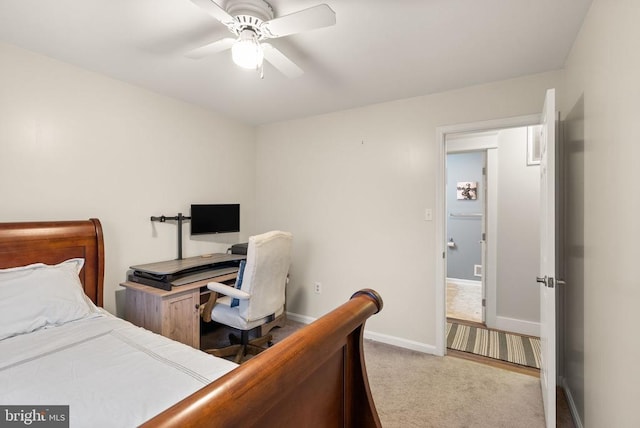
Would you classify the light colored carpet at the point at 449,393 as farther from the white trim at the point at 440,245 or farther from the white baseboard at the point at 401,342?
the white trim at the point at 440,245

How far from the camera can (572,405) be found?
199cm

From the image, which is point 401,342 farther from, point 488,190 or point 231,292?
point 488,190

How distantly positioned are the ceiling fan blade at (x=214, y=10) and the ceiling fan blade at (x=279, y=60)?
242mm

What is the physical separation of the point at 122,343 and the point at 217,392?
133cm

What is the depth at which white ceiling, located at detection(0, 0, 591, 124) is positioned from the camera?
1624 millimetres

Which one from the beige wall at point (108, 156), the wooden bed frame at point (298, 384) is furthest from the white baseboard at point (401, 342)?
the beige wall at point (108, 156)

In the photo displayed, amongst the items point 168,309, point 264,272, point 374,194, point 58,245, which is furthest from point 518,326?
point 58,245

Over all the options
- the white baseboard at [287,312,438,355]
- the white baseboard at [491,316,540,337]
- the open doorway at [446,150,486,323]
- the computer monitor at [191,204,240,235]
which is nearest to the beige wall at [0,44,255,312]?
the computer monitor at [191,204,240,235]

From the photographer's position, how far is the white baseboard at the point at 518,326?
10.4ft

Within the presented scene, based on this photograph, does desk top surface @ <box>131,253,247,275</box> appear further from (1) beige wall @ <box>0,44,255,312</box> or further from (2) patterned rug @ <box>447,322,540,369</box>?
(2) patterned rug @ <box>447,322,540,369</box>

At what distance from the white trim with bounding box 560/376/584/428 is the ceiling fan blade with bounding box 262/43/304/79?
2.71m

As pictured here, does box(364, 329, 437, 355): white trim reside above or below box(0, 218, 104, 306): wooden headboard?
below

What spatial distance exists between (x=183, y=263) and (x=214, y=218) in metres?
0.66

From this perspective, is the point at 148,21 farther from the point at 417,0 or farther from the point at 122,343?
the point at 122,343
